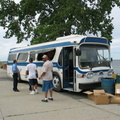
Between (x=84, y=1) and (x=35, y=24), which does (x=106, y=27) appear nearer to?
(x=84, y=1)

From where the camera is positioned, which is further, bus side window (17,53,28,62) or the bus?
bus side window (17,53,28,62)

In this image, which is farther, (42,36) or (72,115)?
(42,36)

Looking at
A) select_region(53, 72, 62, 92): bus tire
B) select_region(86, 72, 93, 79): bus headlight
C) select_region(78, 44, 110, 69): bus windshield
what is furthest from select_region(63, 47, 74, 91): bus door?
select_region(86, 72, 93, 79): bus headlight

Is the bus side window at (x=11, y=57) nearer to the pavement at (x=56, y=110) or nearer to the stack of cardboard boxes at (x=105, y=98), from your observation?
the pavement at (x=56, y=110)

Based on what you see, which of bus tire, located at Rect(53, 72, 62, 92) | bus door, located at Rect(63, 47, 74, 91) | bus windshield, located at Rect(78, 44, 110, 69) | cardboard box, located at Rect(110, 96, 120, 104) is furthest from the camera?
bus tire, located at Rect(53, 72, 62, 92)

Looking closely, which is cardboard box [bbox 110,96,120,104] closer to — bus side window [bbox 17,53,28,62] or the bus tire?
the bus tire

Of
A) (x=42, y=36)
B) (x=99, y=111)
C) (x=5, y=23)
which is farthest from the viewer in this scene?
(x=5, y=23)

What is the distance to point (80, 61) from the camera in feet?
31.2

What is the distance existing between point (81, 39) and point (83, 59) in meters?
0.93

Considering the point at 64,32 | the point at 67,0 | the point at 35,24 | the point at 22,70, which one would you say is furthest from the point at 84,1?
the point at 22,70

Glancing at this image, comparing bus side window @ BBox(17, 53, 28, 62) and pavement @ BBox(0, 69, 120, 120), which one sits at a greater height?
bus side window @ BBox(17, 53, 28, 62)

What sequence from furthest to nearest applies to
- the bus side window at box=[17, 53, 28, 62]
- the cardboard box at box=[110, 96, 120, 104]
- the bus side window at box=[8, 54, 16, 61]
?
the bus side window at box=[8, 54, 16, 61]
the bus side window at box=[17, 53, 28, 62]
the cardboard box at box=[110, 96, 120, 104]

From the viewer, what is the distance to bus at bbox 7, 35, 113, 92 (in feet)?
30.5

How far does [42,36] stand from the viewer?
59.9ft
